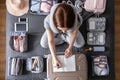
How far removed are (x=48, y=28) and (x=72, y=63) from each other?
0.29 m

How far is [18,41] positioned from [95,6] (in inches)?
23.2

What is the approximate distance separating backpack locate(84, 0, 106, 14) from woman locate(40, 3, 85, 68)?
0.63ft

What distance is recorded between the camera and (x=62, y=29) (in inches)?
73.8

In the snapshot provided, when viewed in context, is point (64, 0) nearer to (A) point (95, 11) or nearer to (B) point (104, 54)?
(A) point (95, 11)

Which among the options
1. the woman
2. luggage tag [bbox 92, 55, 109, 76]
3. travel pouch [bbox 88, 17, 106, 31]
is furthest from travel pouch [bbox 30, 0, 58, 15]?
luggage tag [bbox 92, 55, 109, 76]

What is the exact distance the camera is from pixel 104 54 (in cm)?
216

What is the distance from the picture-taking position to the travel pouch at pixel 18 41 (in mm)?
2131

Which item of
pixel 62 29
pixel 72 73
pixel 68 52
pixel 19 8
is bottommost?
pixel 72 73

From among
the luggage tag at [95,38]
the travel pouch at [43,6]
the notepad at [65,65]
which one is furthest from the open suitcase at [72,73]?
the travel pouch at [43,6]

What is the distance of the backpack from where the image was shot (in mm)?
2125

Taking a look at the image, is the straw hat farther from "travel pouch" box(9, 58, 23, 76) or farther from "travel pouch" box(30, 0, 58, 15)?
"travel pouch" box(9, 58, 23, 76)

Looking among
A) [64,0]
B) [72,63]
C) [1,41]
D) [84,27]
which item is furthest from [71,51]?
[1,41]

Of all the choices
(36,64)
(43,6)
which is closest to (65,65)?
(36,64)

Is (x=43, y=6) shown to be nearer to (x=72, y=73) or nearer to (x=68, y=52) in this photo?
(x=68, y=52)
